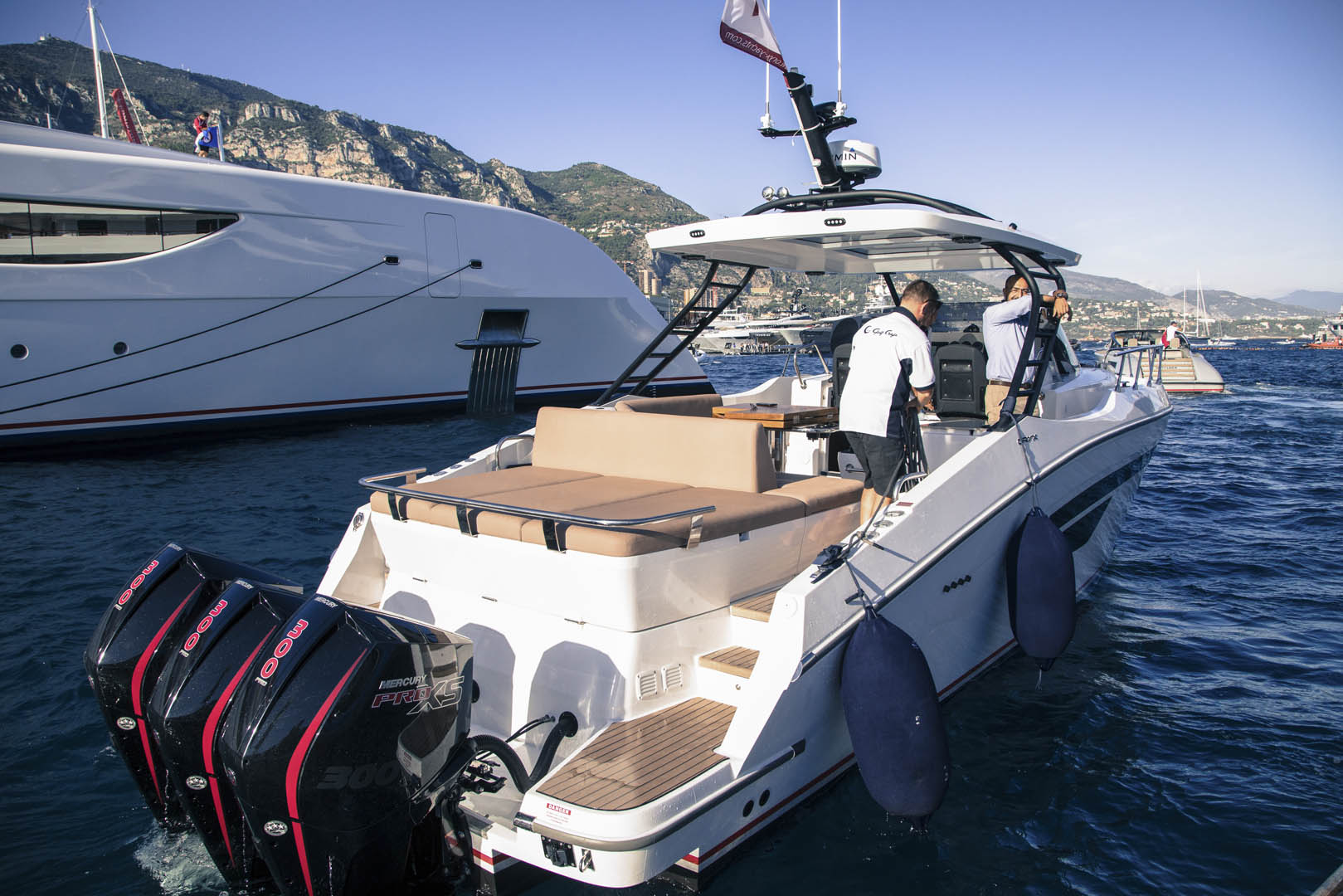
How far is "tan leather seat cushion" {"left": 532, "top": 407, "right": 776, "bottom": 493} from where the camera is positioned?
432cm

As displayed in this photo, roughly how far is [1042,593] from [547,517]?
2867mm

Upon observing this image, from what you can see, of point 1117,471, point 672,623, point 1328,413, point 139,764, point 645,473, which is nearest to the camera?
point 139,764

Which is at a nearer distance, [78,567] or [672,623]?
[672,623]

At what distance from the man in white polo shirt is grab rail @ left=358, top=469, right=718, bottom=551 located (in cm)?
121

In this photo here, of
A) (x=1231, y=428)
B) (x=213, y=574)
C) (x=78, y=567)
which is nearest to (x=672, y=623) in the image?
(x=213, y=574)

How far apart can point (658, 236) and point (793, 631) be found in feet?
10.6

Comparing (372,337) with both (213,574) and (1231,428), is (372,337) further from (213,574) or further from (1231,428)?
(1231,428)

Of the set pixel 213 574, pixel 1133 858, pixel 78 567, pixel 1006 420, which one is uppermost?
pixel 1006 420

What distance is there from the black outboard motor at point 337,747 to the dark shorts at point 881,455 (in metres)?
2.59

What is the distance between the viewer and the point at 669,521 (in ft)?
11.8

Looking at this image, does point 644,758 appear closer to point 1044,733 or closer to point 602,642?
point 602,642

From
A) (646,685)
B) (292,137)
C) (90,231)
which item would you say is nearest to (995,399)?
(646,685)

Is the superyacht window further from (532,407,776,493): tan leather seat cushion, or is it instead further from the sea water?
(532,407,776,493): tan leather seat cushion

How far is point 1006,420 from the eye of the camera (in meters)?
4.85
